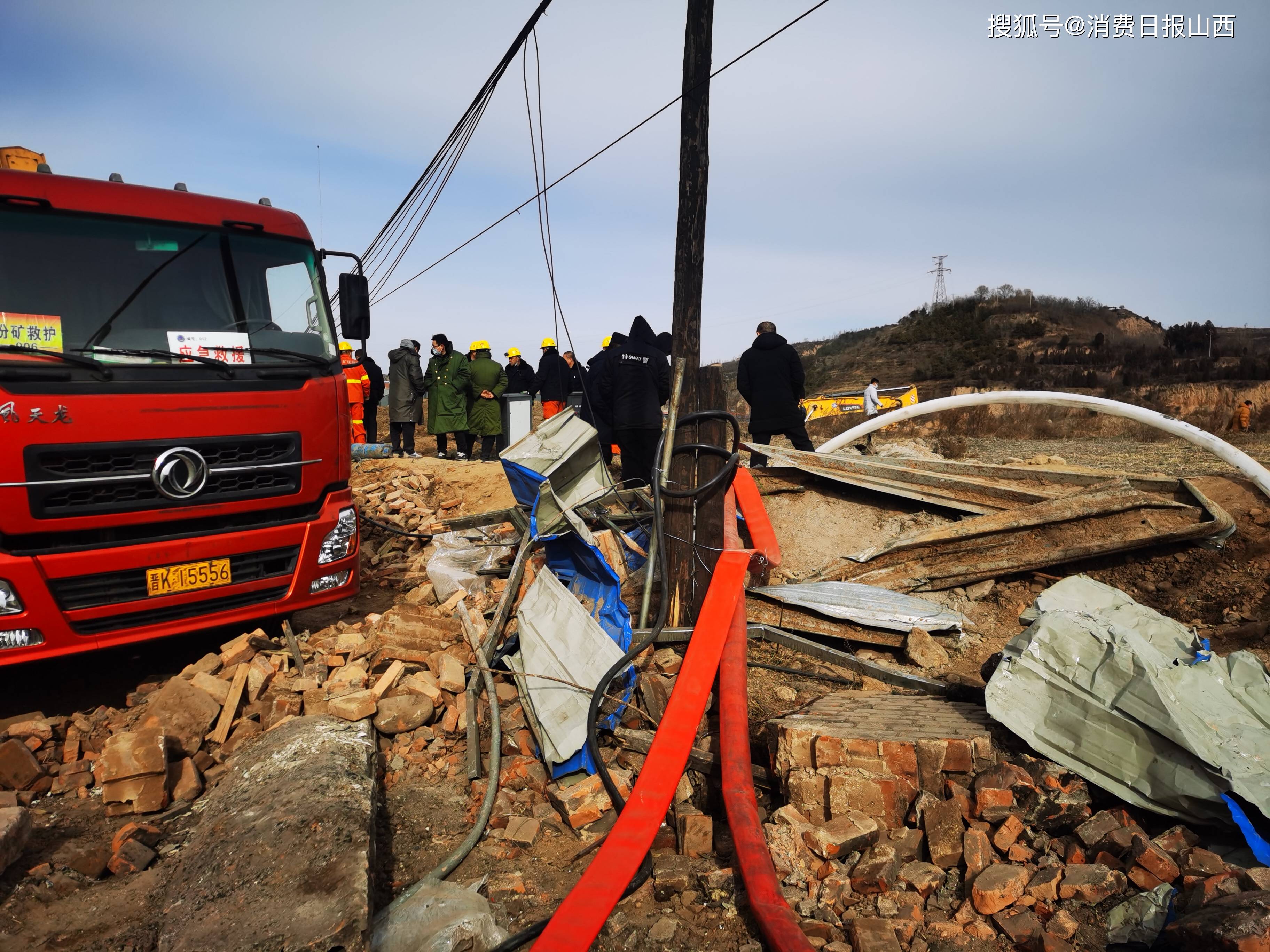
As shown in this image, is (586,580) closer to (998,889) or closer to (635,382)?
(998,889)

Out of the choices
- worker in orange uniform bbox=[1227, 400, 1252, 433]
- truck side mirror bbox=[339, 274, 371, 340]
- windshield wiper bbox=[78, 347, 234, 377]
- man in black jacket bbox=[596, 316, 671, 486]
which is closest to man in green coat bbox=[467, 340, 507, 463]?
man in black jacket bbox=[596, 316, 671, 486]

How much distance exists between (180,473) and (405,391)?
9.04 metres

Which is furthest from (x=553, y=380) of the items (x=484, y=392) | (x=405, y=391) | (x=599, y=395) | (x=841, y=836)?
(x=841, y=836)

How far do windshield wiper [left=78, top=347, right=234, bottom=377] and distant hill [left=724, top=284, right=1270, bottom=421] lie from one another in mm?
30967

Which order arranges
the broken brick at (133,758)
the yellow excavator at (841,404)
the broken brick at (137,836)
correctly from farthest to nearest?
the yellow excavator at (841,404) → the broken brick at (133,758) → the broken brick at (137,836)

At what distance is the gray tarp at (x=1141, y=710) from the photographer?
3117mm

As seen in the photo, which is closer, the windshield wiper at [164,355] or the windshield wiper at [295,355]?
the windshield wiper at [164,355]

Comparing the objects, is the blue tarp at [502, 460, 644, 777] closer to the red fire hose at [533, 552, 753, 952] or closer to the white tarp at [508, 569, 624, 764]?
the white tarp at [508, 569, 624, 764]

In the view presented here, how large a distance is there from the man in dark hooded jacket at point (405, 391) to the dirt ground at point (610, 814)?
5.01 m

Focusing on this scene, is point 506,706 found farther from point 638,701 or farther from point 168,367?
point 168,367

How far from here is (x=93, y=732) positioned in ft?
14.1

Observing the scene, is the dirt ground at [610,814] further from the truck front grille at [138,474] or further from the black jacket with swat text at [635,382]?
the black jacket with swat text at [635,382]

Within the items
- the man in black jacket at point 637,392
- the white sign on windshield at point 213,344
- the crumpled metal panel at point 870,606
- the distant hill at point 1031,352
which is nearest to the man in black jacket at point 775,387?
the man in black jacket at point 637,392

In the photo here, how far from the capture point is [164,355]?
4.36 meters
